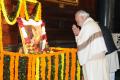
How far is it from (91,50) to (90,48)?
0.09 feet

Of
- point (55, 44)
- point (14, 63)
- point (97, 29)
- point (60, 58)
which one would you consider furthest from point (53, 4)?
point (14, 63)

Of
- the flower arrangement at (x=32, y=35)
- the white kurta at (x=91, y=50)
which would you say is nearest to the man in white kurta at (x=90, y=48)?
the white kurta at (x=91, y=50)

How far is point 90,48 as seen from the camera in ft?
12.1

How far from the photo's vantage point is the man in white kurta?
369cm

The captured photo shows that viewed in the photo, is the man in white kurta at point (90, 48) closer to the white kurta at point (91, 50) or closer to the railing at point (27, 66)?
the white kurta at point (91, 50)

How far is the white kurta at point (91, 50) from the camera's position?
12.1 ft

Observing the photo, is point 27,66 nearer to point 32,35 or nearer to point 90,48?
point 32,35

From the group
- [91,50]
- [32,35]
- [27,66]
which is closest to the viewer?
[27,66]

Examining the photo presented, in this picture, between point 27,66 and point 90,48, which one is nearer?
point 27,66

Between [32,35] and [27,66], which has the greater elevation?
[32,35]

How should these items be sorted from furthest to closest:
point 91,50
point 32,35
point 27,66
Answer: point 91,50, point 32,35, point 27,66

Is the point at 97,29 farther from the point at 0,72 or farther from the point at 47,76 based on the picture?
the point at 0,72

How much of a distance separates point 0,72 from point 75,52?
0.98 m

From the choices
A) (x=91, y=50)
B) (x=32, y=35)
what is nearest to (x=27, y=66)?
(x=32, y=35)
